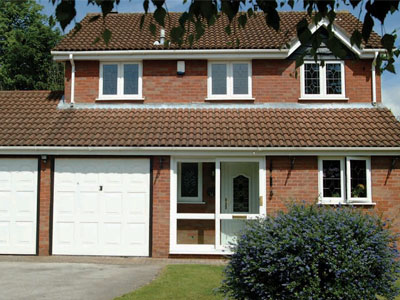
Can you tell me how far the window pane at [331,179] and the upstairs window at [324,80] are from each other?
2689 mm

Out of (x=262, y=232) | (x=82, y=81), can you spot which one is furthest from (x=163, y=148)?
(x=262, y=232)

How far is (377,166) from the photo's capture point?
11859 mm

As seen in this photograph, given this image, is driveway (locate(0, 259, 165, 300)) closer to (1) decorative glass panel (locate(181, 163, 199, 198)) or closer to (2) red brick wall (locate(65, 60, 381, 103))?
(1) decorative glass panel (locate(181, 163, 199, 198))

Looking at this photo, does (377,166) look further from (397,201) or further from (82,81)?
(82,81)

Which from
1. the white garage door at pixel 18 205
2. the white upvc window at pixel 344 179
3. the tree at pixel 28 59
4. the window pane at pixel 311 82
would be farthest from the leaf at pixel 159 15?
the tree at pixel 28 59

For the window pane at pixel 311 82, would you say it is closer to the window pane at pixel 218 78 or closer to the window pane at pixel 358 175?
the window pane at pixel 218 78

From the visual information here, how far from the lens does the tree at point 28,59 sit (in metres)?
31.6

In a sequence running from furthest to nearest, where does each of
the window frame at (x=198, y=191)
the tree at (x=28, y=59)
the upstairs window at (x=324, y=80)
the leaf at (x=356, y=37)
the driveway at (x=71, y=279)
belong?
the tree at (x=28, y=59) → the upstairs window at (x=324, y=80) → the window frame at (x=198, y=191) → the driveway at (x=71, y=279) → the leaf at (x=356, y=37)

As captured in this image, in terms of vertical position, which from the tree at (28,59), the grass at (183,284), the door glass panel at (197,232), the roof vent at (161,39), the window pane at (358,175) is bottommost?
the grass at (183,284)

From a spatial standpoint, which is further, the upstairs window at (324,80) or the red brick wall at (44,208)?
the upstairs window at (324,80)

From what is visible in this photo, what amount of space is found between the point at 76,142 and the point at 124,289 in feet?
16.5

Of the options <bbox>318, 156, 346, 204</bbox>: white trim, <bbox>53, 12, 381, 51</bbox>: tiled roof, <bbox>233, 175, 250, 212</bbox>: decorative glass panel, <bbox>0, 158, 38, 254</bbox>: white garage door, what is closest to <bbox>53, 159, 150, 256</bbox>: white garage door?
<bbox>0, 158, 38, 254</bbox>: white garage door

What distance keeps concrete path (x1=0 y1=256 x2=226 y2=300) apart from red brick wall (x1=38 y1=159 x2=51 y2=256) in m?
0.39

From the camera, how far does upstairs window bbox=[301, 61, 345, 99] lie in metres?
13.6
